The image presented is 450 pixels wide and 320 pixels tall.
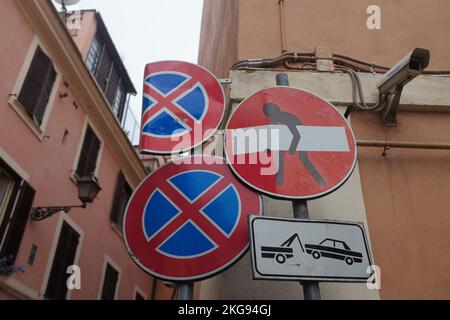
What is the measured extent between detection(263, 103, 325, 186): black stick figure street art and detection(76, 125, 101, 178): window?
8.14 metres

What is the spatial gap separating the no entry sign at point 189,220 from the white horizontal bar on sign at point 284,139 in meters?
0.22

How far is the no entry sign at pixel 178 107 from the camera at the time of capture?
91.7 inches

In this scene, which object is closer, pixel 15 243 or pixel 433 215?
pixel 433 215

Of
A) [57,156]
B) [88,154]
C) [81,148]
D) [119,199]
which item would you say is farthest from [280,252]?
[119,199]

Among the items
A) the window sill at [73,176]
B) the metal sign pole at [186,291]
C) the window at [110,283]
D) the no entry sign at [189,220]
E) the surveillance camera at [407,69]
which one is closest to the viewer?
the metal sign pole at [186,291]

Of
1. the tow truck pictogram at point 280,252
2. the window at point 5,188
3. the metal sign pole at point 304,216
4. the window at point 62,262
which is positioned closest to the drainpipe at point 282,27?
the metal sign pole at point 304,216

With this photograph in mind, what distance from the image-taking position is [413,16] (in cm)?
383

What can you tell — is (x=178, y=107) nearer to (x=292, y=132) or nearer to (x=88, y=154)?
Result: (x=292, y=132)

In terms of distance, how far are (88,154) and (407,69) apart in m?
8.82

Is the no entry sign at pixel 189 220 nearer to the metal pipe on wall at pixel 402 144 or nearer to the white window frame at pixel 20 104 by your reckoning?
the metal pipe on wall at pixel 402 144

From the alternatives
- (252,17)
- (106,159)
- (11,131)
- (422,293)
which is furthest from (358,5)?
(106,159)
